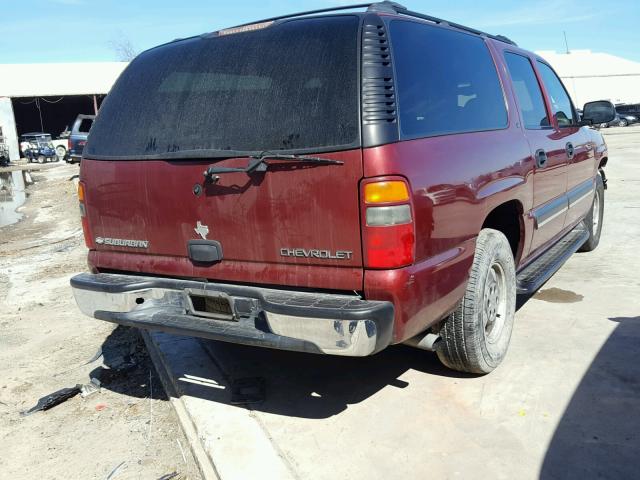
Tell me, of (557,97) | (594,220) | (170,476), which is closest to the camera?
(170,476)

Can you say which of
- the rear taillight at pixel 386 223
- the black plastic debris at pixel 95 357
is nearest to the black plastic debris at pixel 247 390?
the black plastic debris at pixel 95 357

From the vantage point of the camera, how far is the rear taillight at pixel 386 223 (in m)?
2.71

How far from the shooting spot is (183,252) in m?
3.35

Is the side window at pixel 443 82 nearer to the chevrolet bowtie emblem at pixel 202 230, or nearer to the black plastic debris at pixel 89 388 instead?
the chevrolet bowtie emblem at pixel 202 230

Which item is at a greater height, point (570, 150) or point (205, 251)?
point (570, 150)

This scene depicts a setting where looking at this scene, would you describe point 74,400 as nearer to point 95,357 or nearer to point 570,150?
point 95,357

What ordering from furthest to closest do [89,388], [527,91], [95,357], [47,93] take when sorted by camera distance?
[47,93] < [527,91] < [95,357] < [89,388]

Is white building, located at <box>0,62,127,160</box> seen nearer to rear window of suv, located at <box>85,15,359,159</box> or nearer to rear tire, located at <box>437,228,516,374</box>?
rear window of suv, located at <box>85,15,359,159</box>

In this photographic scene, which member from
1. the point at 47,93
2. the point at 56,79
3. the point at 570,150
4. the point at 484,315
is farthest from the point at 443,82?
the point at 56,79

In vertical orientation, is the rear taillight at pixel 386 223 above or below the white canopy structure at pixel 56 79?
below

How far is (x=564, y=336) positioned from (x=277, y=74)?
2.79 meters

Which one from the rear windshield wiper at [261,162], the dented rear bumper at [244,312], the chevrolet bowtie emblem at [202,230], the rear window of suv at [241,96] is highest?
the rear window of suv at [241,96]

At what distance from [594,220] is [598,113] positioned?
4.98ft

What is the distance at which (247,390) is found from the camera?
12.5ft
